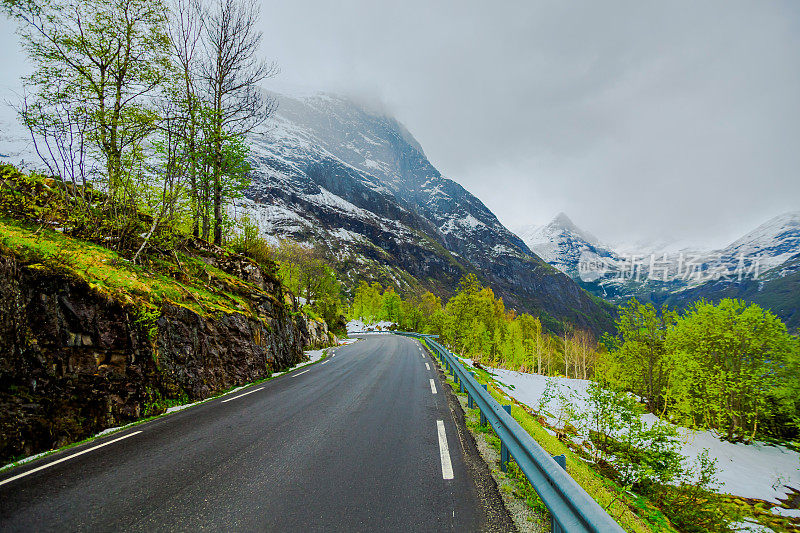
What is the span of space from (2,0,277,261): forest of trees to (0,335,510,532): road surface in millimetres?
6609

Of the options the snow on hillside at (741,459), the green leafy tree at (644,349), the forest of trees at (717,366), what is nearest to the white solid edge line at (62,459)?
the snow on hillside at (741,459)

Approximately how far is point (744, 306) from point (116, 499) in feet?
111

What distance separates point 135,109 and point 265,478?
12.1m

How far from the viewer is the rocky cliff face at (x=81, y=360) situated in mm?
4730

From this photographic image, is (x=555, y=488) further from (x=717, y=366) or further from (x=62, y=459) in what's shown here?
(x=717, y=366)

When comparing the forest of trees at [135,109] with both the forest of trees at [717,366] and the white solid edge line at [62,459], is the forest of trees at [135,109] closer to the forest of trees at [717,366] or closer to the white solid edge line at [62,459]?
the white solid edge line at [62,459]

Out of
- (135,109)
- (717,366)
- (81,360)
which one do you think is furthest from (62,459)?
(717,366)

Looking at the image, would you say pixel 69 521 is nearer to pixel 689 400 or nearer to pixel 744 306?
pixel 689 400

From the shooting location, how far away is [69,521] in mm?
2918

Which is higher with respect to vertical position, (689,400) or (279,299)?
(279,299)

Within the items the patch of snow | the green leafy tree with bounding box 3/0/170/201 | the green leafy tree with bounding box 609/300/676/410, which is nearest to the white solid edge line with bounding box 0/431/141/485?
the green leafy tree with bounding box 3/0/170/201

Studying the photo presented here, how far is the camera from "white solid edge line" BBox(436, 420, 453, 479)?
3.97 meters

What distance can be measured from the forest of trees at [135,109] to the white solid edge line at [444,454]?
9.66 meters

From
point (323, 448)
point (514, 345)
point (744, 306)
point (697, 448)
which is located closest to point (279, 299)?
point (323, 448)
